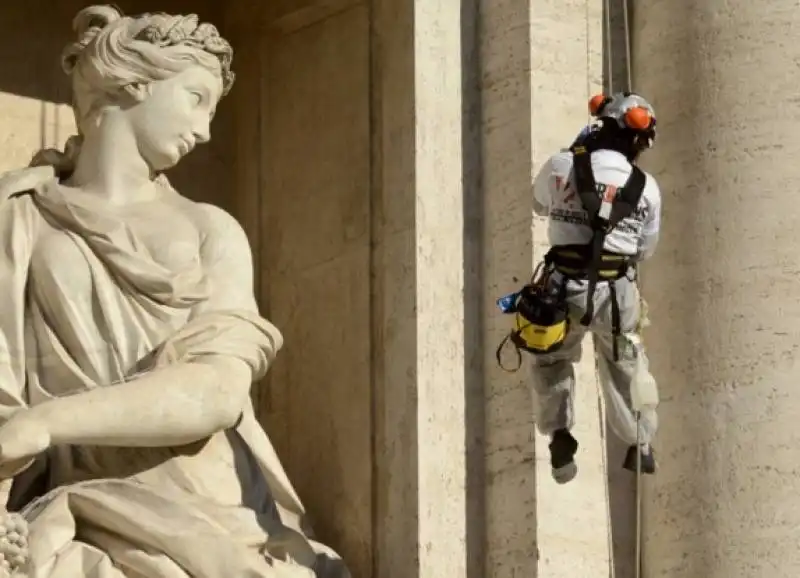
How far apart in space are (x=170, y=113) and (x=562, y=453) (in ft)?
4.50

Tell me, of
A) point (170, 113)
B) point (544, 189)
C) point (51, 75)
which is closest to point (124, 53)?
point (170, 113)

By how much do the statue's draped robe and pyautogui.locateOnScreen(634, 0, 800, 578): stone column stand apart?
0.94 metres

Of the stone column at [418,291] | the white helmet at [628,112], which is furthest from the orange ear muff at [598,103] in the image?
the stone column at [418,291]

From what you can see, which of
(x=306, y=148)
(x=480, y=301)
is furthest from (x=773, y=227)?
(x=306, y=148)

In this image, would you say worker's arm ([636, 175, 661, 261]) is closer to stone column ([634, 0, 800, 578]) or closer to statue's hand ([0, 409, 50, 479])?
stone column ([634, 0, 800, 578])

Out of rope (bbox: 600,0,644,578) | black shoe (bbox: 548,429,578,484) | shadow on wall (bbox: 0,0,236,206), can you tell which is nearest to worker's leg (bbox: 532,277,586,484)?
black shoe (bbox: 548,429,578,484)

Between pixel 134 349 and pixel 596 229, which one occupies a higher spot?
pixel 596 229

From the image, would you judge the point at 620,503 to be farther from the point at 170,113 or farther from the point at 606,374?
the point at 170,113

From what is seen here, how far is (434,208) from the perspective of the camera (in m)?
8.37

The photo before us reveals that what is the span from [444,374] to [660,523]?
2.21ft

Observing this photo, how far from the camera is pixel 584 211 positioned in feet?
23.9

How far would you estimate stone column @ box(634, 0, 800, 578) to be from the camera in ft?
26.2

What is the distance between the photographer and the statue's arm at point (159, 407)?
24.5 feet

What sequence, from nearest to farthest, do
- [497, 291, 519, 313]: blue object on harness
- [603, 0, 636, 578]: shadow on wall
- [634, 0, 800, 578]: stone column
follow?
[497, 291, 519, 313]: blue object on harness → [634, 0, 800, 578]: stone column → [603, 0, 636, 578]: shadow on wall
